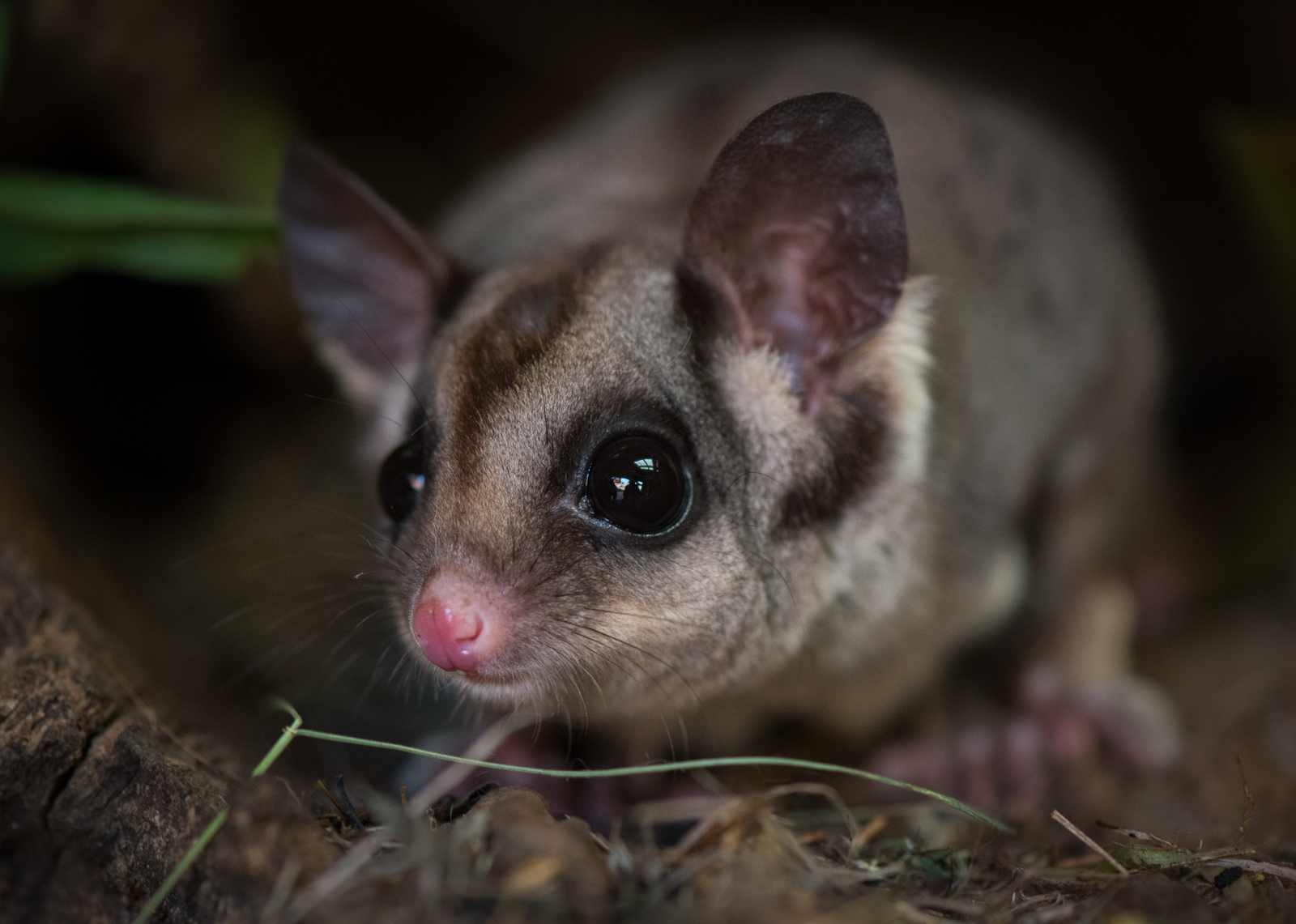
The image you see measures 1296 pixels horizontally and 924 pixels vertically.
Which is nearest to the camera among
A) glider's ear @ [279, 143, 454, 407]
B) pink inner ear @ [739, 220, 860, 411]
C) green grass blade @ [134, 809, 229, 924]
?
green grass blade @ [134, 809, 229, 924]

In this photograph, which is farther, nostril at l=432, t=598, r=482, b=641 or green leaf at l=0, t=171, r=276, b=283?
green leaf at l=0, t=171, r=276, b=283

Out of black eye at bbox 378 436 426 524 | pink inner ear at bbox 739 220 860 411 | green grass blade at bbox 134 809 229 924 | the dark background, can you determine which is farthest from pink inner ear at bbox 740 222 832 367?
green grass blade at bbox 134 809 229 924

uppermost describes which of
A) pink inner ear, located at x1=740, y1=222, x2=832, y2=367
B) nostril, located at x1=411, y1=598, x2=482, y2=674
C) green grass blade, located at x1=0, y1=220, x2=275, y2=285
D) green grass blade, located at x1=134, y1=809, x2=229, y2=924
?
pink inner ear, located at x1=740, y1=222, x2=832, y2=367

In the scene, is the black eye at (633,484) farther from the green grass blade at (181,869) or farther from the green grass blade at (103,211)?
the green grass blade at (103,211)

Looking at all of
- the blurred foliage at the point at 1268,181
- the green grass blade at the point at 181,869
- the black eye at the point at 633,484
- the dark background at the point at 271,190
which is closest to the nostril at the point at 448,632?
the black eye at the point at 633,484

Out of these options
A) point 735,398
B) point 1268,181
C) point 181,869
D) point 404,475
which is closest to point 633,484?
point 735,398

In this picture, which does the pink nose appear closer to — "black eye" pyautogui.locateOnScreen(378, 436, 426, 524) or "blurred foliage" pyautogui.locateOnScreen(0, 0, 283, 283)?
"black eye" pyautogui.locateOnScreen(378, 436, 426, 524)

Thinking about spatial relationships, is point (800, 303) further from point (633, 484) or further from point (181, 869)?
point (181, 869)
